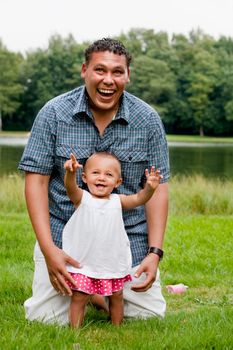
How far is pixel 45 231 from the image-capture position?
3.55m

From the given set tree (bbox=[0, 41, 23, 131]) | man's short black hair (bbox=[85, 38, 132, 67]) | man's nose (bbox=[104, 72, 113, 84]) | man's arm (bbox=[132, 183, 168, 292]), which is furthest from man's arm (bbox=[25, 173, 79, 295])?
tree (bbox=[0, 41, 23, 131])

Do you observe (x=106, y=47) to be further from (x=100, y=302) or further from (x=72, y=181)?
(x=100, y=302)

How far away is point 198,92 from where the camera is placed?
64.8 m

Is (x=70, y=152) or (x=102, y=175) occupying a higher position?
(x=70, y=152)

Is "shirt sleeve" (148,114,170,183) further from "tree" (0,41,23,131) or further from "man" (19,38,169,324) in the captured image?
"tree" (0,41,23,131)

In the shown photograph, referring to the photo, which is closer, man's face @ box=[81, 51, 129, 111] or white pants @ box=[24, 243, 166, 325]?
man's face @ box=[81, 51, 129, 111]

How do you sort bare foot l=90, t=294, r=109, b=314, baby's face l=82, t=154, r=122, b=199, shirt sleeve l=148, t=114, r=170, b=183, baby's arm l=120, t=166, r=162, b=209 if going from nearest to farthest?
baby's arm l=120, t=166, r=162, b=209 < baby's face l=82, t=154, r=122, b=199 < shirt sleeve l=148, t=114, r=170, b=183 < bare foot l=90, t=294, r=109, b=314

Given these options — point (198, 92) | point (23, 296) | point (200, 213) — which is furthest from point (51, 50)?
point (23, 296)

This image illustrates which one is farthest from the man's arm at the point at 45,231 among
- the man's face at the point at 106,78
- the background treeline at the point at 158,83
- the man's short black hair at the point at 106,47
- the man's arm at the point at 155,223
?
the background treeline at the point at 158,83

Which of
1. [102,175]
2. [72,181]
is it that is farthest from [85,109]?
[72,181]

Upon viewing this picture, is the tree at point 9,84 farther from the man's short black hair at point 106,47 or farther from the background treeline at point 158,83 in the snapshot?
the man's short black hair at point 106,47

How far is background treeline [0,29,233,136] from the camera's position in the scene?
63844 millimetres

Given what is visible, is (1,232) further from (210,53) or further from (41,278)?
(210,53)

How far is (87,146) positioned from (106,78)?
16.3 inches
